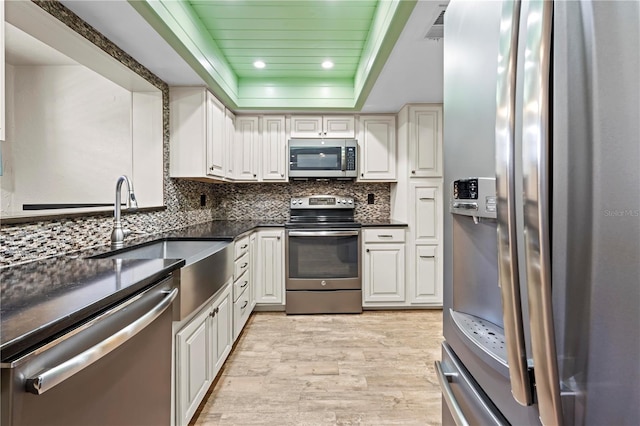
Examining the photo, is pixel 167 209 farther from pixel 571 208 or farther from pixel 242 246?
pixel 571 208

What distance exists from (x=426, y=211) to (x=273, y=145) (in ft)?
6.07

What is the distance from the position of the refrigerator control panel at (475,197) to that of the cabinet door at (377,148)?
275 cm

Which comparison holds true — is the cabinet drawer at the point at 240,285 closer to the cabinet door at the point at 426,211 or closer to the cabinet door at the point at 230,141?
the cabinet door at the point at 230,141

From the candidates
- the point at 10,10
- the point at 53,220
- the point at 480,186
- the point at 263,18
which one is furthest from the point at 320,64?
the point at 480,186

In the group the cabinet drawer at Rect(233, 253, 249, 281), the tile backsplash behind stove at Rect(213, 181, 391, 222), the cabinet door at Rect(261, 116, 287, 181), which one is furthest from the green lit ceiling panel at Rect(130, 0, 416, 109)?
the cabinet drawer at Rect(233, 253, 249, 281)

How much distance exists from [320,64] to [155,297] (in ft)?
8.56

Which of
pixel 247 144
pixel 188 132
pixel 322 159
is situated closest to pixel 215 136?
pixel 188 132

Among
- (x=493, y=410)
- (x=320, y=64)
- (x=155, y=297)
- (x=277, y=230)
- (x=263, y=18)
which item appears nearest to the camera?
(x=493, y=410)

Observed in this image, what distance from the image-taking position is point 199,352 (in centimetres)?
164

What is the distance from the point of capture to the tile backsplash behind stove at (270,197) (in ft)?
12.6

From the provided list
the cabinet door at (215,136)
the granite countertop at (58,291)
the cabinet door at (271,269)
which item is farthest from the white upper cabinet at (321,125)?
the granite countertop at (58,291)

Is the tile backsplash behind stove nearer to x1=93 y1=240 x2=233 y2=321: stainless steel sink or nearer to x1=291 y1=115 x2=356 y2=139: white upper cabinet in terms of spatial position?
x1=291 y1=115 x2=356 y2=139: white upper cabinet

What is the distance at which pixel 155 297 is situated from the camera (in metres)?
1.16

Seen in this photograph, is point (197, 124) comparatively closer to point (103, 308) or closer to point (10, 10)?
point (10, 10)
